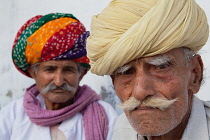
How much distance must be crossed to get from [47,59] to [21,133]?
2.27ft

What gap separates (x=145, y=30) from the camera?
2.12 metres

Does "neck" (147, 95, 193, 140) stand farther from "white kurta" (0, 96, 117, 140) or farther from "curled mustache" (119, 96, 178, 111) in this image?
"white kurta" (0, 96, 117, 140)

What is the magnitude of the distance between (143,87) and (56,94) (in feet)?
5.74

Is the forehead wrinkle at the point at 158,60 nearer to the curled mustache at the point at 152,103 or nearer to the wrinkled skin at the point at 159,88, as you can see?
the wrinkled skin at the point at 159,88

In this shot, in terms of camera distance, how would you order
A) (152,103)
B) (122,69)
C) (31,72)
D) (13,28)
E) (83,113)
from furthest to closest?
1. (13,28)
2. (31,72)
3. (83,113)
4. (122,69)
5. (152,103)

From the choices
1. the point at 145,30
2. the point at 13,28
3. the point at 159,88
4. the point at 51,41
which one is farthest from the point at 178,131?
the point at 13,28

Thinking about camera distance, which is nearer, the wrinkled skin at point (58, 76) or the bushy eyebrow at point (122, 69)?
the bushy eyebrow at point (122, 69)

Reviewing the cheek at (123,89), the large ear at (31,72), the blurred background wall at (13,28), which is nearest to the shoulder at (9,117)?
the large ear at (31,72)

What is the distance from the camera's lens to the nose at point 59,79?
3693 millimetres

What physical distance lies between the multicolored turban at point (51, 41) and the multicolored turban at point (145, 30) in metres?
1.48

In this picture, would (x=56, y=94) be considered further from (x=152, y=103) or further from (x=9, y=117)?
(x=152, y=103)

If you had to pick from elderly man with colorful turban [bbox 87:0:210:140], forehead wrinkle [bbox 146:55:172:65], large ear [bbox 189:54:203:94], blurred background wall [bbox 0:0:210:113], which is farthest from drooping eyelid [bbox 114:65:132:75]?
blurred background wall [bbox 0:0:210:113]

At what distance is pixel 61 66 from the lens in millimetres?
3760

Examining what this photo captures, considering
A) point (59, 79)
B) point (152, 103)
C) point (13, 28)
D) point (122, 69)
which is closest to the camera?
point (152, 103)
